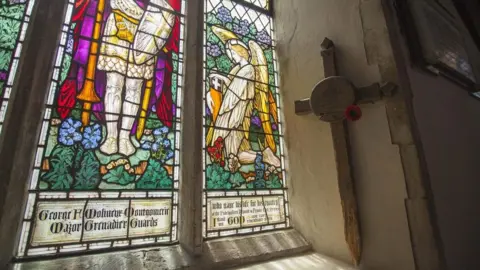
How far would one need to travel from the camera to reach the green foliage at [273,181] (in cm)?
205

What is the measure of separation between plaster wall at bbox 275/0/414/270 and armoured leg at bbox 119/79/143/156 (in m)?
1.21

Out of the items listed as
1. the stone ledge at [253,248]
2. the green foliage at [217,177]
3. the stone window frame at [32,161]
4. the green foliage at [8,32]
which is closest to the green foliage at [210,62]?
the stone window frame at [32,161]

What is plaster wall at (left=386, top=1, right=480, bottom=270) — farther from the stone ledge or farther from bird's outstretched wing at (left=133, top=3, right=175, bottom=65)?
bird's outstretched wing at (left=133, top=3, right=175, bottom=65)

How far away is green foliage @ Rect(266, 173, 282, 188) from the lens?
2050 millimetres

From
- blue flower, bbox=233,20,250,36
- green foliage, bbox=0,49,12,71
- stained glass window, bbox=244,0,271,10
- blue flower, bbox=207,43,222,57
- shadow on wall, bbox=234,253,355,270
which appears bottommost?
shadow on wall, bbox=234,253,355,270

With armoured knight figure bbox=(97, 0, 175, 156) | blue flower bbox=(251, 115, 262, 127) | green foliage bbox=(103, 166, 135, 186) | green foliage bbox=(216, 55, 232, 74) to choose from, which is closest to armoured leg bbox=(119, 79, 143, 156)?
armoured knight figure bbox=(97, 0, 175, 156)

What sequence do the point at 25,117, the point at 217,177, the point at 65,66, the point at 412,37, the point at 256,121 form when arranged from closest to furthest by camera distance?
the point at 25,117 → the point at 65,66 → the point at 217,177 → the point at 412,37 → the point at 256,121

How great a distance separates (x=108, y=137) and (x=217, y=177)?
0.72 meters

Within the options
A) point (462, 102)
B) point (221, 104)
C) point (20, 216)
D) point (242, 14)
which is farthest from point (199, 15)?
point (462, 102)

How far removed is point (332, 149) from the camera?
1892 mm

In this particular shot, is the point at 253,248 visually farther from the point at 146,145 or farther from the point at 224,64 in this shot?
the point at 224,64

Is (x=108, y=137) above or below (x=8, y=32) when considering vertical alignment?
below

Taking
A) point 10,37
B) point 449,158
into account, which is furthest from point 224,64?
point 449,158

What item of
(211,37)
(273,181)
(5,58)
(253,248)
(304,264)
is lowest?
(304,264)
